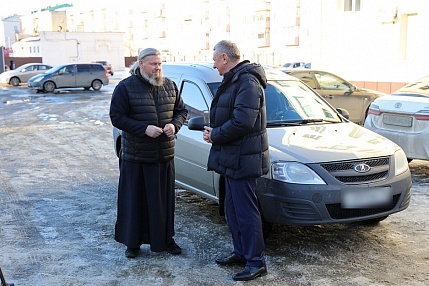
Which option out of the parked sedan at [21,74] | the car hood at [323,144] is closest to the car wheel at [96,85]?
the parked sedan at [21,74]

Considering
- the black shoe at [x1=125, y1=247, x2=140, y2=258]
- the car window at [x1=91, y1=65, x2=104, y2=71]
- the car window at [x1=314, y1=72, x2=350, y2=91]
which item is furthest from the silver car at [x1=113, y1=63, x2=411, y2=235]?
the car window at [x1=91, y1=65, x2=104, y2=71]

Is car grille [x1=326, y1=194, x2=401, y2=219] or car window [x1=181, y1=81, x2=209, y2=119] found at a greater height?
car window [x1=181, y1=81, x2=209, y2=119]

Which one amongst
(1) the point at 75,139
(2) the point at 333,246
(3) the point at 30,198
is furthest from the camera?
(1) the point at 75,139

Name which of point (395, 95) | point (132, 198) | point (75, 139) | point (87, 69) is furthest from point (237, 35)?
point (132, 198)

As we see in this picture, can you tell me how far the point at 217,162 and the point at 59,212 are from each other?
2823mm

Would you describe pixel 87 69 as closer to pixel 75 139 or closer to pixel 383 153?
pixel 75 139

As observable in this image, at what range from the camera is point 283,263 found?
194 inches

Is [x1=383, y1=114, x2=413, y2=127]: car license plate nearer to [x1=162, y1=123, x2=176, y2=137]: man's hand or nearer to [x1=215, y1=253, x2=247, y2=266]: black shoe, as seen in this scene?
[x1=215, y1=253, x2=247, y2=266]: black shoe

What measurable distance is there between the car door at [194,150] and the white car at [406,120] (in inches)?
128

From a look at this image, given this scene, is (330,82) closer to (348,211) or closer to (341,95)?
(341,95)

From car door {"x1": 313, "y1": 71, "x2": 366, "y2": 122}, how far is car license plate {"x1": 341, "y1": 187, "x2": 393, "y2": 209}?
776 centimetres

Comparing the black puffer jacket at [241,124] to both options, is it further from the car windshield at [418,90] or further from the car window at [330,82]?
the car window at [330,82]

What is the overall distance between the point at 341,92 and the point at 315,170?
8.33 meters

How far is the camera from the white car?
7.64 m
